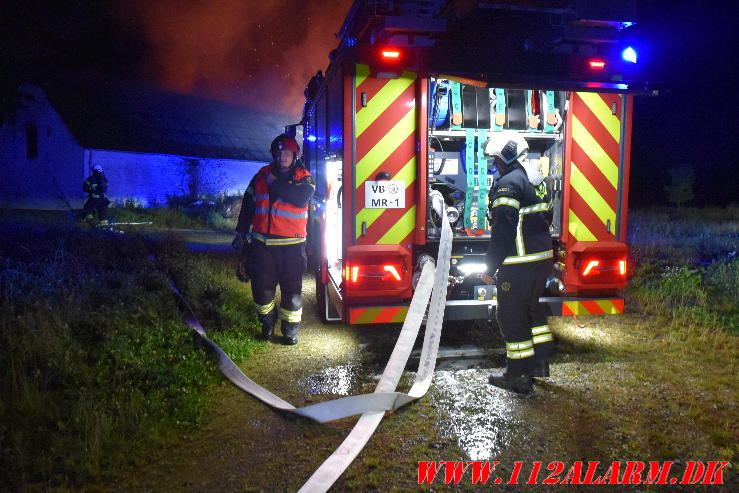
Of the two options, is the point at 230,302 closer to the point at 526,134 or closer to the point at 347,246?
the point at 347,246

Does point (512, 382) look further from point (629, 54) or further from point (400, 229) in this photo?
point (629, 54)

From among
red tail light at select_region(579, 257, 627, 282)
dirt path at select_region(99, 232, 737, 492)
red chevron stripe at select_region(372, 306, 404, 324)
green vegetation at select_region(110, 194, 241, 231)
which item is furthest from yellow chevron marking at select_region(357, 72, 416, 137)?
green vegetation at select_region(110, 194, 241, 231)

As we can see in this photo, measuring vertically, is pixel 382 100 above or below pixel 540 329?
above

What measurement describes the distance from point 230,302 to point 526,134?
11.9 ft

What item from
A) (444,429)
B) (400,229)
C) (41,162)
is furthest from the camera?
(41,162)

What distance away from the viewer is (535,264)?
396cm

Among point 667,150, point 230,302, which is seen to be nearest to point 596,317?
point 230,302

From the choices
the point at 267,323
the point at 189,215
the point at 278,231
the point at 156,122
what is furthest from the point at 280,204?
the point at 156,122

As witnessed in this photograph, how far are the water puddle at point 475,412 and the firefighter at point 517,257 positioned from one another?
0.59 ft

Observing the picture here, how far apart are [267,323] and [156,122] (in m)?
24.8

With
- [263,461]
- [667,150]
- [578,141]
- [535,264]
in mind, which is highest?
[667,150]

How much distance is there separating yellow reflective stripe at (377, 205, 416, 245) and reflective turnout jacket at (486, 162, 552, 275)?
2.08 feet

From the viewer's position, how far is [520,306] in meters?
3.97

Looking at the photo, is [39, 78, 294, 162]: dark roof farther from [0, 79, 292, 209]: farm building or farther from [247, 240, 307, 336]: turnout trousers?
[247, 240, 307, 336]: turnout trousers
